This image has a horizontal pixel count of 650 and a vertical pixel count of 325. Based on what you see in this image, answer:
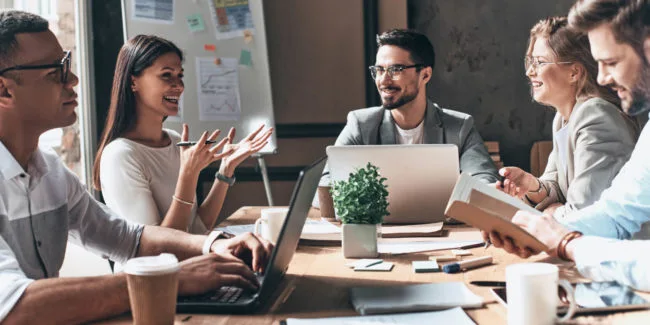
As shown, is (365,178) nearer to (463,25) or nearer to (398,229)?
(398,229)

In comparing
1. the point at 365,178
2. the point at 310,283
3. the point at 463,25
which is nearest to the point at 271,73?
the point at 463,25

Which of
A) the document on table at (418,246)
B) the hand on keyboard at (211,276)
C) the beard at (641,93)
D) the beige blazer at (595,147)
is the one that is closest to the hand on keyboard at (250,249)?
the hand on keyboard at (211,276)

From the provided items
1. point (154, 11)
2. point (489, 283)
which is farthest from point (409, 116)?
point (489, 283)

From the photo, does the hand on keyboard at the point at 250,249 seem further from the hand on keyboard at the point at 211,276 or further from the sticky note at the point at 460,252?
the sticky note at the point at 460,252

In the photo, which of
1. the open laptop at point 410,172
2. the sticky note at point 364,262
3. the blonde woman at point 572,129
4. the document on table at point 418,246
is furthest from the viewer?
the blonde woman at point 572,129

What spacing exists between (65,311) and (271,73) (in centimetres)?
324

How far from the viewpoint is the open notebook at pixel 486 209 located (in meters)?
1.46

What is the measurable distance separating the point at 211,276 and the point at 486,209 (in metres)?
0.58

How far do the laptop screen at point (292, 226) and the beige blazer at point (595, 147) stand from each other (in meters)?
0.94

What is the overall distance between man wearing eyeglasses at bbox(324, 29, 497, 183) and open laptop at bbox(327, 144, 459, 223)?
0.51 meters

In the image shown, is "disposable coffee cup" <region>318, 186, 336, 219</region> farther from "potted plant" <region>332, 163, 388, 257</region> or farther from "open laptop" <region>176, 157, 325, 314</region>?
"open laptop" <region>176, 157, 325, 314</region>

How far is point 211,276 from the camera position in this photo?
1366mm

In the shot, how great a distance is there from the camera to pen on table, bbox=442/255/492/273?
5.21 feet

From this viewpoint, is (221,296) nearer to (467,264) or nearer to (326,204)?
(467,264)
